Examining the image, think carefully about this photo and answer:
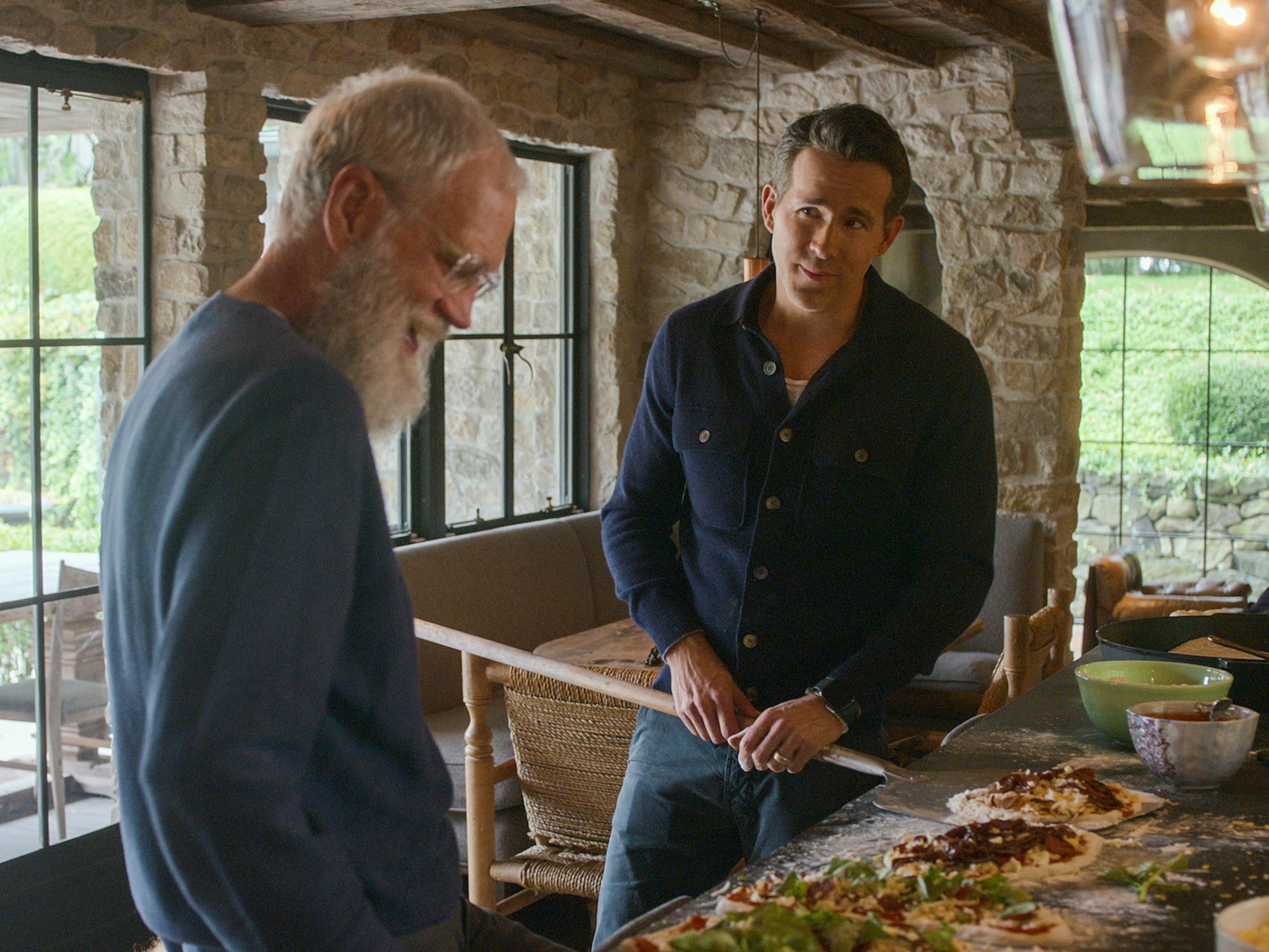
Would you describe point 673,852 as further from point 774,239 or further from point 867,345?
point 774,239

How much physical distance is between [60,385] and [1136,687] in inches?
109

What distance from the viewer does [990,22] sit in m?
3.94

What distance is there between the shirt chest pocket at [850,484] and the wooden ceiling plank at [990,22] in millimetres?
2231

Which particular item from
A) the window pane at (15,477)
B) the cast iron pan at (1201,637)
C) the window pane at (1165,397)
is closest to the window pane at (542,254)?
the window pane at (15,477)

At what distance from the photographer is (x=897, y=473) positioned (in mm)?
1860

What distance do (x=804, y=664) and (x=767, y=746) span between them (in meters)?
0.17

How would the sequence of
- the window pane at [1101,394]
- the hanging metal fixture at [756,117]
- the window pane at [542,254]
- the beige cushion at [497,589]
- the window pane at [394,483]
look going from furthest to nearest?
the window pane at [1101,394] → the window pane at [542,254] → the window pane at [394,483] → the hanging metal fixture at [756,117] → the beige cushion at [497,589]

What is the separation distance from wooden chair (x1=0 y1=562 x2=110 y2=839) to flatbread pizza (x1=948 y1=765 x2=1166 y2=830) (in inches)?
103

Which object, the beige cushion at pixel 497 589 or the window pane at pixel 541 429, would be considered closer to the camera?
the beige cushion at pixel 497 589

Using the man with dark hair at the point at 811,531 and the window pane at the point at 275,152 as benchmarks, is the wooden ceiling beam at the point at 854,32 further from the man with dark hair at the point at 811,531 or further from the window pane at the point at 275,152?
the man with dark hair at the point at 811,531

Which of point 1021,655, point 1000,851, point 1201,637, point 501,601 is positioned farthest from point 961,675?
point 1000,851

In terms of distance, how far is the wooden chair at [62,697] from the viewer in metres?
3.30

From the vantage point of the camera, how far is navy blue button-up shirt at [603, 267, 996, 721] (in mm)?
1847

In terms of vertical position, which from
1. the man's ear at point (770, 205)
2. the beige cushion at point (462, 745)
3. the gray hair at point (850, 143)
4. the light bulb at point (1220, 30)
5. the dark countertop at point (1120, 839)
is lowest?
the beige cushion at point (462, 745)
